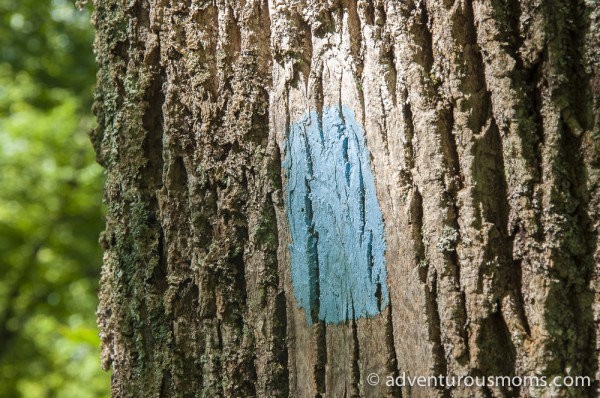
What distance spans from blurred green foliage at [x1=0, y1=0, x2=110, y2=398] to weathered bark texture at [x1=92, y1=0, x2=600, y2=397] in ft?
18.2

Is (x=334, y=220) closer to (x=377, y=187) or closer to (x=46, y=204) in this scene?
(x=377, y=187)

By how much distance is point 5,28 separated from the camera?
6.58 m

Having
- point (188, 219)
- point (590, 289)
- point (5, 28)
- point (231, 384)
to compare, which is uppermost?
point (5, 28)

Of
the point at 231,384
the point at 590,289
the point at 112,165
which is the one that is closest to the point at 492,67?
the point at 590,289

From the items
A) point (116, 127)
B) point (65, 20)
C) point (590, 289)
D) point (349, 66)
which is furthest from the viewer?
point (65, 20)

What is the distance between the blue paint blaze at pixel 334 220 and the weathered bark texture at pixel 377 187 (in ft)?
0.08

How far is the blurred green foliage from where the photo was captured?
659 cm

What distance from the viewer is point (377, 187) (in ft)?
3.94

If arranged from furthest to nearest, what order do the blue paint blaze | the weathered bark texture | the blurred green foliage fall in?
the blurred green foliage, the blue paint blaze, the weathered bark texture

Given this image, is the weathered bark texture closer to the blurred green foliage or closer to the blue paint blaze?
the blue paint blaze

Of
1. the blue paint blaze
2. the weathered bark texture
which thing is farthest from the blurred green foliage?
the blue paint blaze

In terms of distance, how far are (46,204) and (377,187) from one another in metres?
9.25

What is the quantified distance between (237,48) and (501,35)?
58 cm

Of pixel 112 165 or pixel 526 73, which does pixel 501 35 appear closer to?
pixel 526 73
